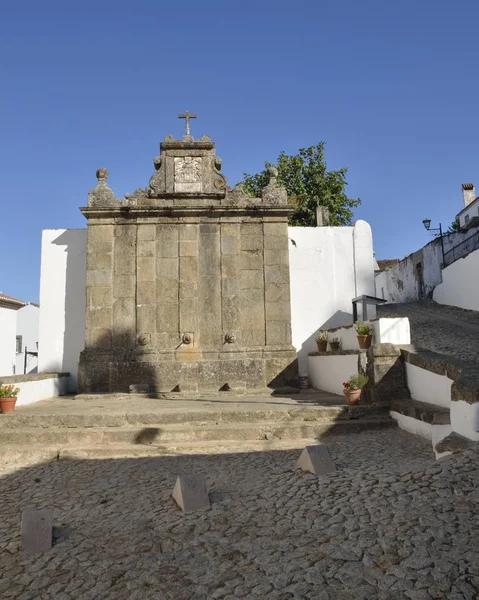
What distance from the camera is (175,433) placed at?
635 cm

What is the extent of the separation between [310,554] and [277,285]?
785cm

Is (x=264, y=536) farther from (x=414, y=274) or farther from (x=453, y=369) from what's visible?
(x=414, y=274)

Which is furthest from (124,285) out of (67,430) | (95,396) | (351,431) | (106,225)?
(351,431)

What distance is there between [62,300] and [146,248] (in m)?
2.49

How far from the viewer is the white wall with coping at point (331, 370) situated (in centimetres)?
848

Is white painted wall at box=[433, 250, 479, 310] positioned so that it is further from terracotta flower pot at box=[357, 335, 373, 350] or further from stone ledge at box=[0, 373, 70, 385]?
stone ledge at box=[0, 373, 70, 385]

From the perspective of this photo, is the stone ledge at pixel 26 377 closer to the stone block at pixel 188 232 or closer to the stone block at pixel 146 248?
the stone block at pixel 146 248

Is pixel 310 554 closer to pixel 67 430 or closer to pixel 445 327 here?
pixel 67 430

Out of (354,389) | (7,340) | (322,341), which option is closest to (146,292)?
(322,341)

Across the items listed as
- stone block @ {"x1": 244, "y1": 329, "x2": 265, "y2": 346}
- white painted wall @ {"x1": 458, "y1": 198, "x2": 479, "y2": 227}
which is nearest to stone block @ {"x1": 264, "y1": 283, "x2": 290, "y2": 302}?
stone block @ {"x1": 244, "y1": 329, "x2": 265, "y2": 346}

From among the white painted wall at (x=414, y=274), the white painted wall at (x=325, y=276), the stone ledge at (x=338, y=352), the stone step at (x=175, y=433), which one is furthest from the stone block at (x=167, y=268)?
the white painted wall at (x=414, y=274)

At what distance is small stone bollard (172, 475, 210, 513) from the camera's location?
3.90 metres

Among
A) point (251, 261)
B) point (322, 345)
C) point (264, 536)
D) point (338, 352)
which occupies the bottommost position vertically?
point (264, 536)

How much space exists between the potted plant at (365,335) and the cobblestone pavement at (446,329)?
155cm
